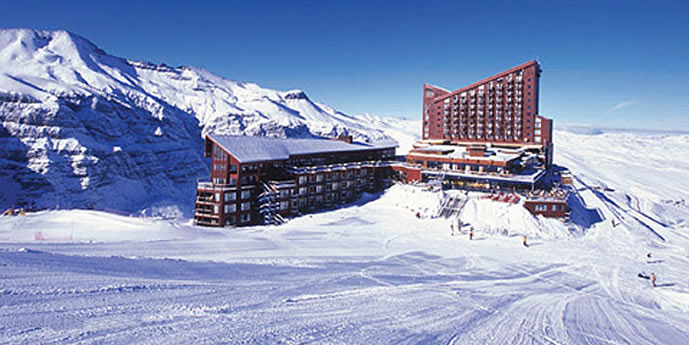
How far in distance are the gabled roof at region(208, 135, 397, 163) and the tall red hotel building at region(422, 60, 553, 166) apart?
1108 inches

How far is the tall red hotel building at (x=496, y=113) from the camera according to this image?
75.9m

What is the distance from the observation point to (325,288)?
57.2 feet

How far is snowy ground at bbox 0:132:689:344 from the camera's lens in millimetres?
10977

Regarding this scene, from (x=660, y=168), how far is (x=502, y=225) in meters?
113

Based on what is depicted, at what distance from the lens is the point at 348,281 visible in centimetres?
1972

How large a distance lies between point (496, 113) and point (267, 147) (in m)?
50.7

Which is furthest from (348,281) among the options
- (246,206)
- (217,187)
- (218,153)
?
(218,153)

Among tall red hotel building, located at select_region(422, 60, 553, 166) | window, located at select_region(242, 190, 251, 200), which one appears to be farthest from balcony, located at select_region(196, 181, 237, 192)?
tall red hotel building, located at select_region(422, 60, 553, 166)

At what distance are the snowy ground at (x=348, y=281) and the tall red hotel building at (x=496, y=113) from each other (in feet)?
95.7

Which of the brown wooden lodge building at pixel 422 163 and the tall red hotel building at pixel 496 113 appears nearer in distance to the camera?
the brown wooden lodge building at pixel 422 163

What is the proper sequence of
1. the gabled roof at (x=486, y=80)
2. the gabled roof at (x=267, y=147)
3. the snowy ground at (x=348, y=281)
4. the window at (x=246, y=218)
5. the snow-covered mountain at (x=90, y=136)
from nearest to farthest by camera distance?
the snowy ground at (x=348, y=281)
the window at (x=246, y=218)
the gabled roof at (x=267, y=147)
the gabled roof at (x=486, y=80)
the snow-covered mountain at (x=90, y=136)

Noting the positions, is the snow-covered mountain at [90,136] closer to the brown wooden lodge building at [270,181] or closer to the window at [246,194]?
the brown wooden lodge building at [270,181]

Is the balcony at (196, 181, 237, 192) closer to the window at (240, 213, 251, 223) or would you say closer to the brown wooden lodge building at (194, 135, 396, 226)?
the brown wooden lodge building at (194, 135, 396, 226)

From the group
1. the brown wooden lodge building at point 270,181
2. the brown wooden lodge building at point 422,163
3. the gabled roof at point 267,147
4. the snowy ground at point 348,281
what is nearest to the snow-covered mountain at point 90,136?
the brown wooden lodge building at point 422,163
